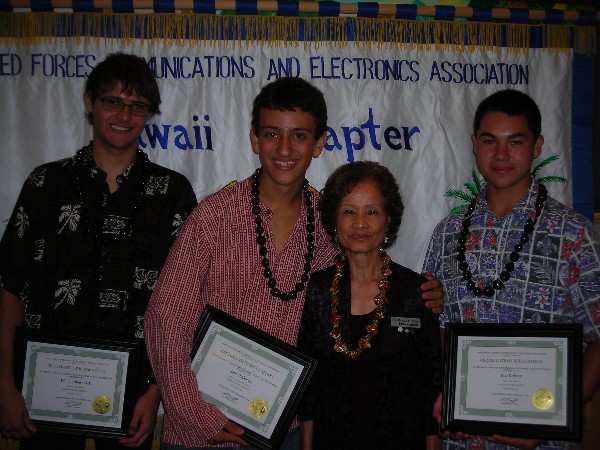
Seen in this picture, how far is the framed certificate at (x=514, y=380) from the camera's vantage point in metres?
2.00

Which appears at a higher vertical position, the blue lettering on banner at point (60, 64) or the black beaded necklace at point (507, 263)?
the blue lettering on banner at point (60, 64)

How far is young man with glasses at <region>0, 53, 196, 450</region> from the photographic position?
2.31 metres

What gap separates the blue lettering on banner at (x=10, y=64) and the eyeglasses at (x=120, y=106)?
114 centimetres

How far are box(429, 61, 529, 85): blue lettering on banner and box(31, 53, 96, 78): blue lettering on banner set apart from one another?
208 centimetres

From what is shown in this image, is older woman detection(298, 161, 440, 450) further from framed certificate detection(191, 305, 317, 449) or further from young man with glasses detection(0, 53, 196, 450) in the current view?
young man with glasses detection(0, 53, 196, 450)

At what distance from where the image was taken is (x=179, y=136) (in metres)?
3.23

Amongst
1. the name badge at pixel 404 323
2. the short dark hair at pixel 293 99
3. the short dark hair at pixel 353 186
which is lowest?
the name badge at pixel 404 323

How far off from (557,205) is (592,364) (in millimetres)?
672

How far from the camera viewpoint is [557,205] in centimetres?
229

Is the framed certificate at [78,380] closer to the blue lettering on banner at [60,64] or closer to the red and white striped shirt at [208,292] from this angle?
the red and white striped shirt at [208,292]

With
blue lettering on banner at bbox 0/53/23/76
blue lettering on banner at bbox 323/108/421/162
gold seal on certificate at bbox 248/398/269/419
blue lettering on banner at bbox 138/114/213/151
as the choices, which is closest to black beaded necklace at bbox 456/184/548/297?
gold seal on certificate at bbox 248/398/269/419

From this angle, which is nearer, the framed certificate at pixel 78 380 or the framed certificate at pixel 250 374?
the framed certificate at pixel 250 374

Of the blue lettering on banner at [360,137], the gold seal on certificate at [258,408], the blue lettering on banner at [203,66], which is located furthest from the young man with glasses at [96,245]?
the blue lettering on banner at [360,137]

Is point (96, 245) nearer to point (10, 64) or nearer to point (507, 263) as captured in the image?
point (10, 64)
